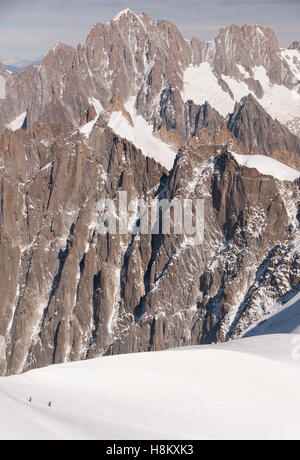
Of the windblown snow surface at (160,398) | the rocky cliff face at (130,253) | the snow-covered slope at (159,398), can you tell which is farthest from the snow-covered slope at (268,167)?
the snow-covered slope at (159,398)

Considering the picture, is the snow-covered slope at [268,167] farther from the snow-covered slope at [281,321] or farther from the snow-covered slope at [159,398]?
the snow-covered slope at [159,398]

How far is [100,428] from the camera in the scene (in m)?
37.1

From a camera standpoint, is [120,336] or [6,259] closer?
[120,336]

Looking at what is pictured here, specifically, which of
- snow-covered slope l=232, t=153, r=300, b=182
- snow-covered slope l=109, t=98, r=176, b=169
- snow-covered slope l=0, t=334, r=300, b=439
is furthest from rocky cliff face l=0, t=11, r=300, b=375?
snow-covered slope l=0, t=334, r=300, b=439

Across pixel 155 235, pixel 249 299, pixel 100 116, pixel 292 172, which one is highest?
pixel 100 116

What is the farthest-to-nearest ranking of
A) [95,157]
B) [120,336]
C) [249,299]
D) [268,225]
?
[95,157]
[120,336]
[268,225]
[249,299]

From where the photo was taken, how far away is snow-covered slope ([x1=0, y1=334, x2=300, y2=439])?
36875mm

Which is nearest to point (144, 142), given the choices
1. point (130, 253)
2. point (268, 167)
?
point (130, 253)

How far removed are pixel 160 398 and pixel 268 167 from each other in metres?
87.5

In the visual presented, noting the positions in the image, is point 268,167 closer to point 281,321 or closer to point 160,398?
point 281,321

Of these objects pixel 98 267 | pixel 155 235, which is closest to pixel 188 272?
pixel 155 235

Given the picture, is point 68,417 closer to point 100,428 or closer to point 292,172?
point 100,428
